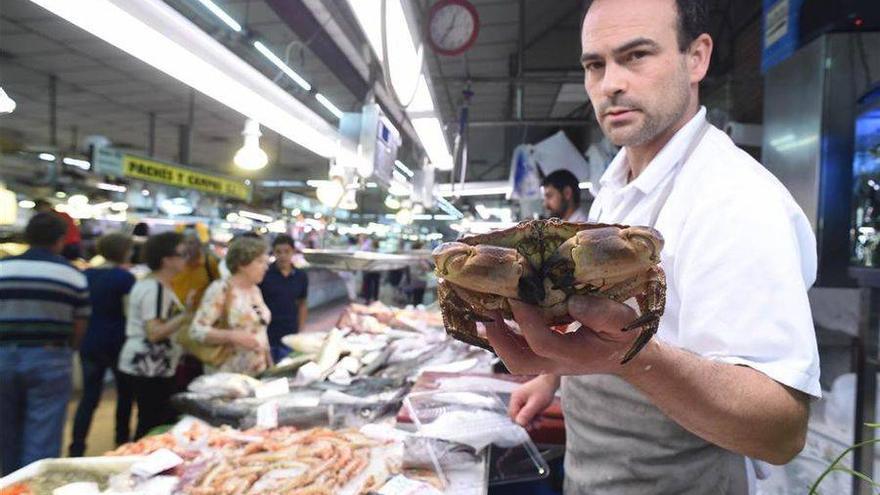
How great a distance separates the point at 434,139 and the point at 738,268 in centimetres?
478

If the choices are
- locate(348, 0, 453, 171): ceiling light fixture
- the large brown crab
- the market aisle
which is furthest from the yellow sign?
the large brown crab

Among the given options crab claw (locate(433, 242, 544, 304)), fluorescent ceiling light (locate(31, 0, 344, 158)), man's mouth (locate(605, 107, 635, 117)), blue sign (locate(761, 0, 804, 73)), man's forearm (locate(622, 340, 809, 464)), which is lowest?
man's forearm (locate(622, 340, 809, 464))

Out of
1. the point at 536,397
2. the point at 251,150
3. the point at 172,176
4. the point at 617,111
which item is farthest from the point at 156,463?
the point at 172,176

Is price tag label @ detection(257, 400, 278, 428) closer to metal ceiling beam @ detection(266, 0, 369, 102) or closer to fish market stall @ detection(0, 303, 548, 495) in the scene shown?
fish market stall @ detection(0, 303, 548, 495)

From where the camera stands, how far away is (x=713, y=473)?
60.4 inches

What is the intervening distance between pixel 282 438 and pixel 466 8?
3.67m

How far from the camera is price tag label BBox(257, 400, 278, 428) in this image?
2770mm

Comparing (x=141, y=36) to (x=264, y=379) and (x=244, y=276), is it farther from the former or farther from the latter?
(x=244, y=276)

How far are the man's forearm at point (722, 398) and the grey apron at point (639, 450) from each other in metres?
0.37

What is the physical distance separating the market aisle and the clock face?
5.41m

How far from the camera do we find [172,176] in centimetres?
891

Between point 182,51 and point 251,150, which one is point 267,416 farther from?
point 251,150

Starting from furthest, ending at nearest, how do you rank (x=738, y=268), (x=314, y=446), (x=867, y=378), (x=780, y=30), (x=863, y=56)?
(x=780, y=30), (x=863, y=56), (x=314, y=446), (x=867, y=378), (x=738, y=268)

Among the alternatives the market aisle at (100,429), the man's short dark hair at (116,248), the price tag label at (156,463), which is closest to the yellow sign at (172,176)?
the man's short dark hair at (116,248)
